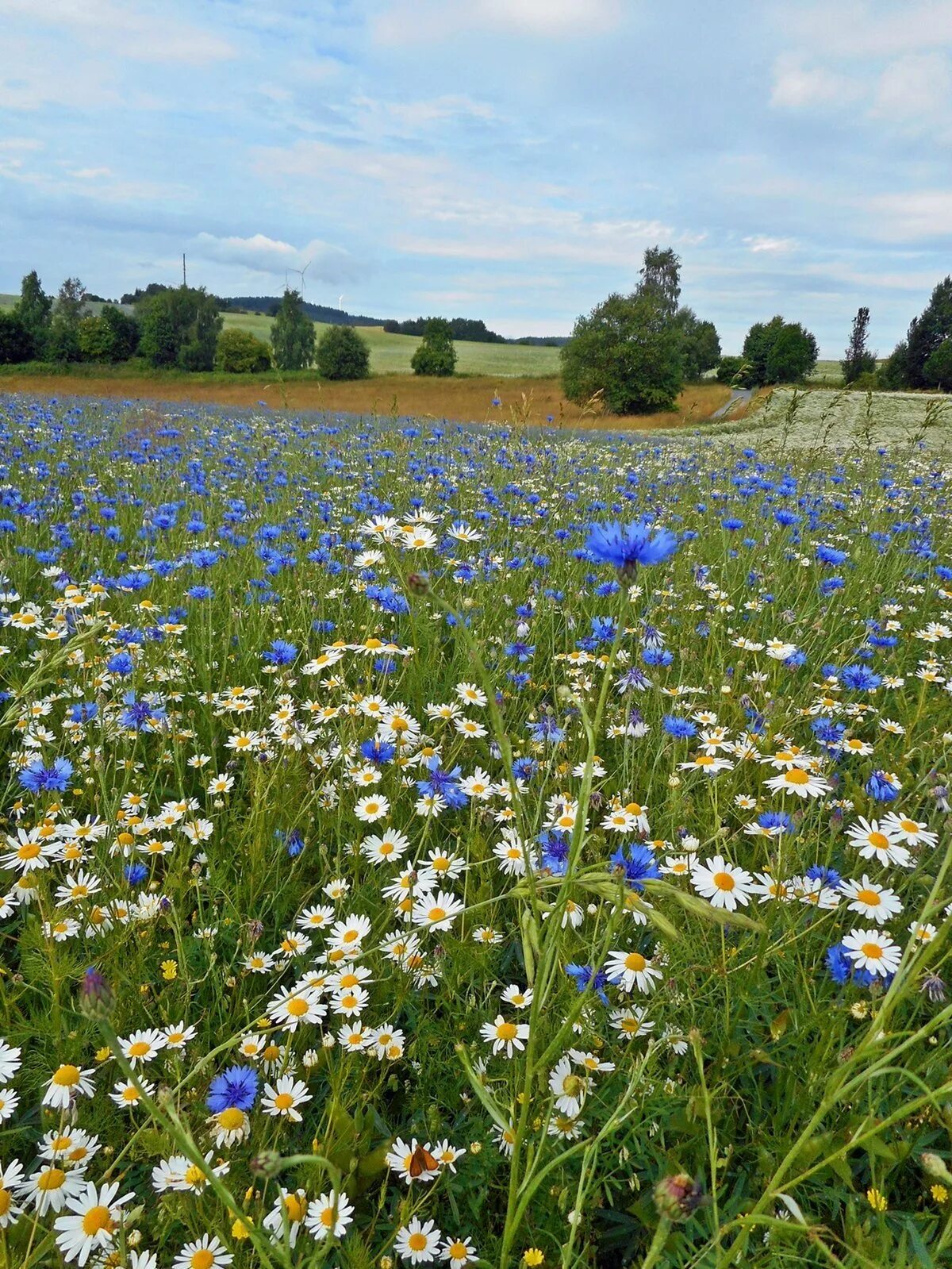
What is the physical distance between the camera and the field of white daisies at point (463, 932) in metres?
0.98

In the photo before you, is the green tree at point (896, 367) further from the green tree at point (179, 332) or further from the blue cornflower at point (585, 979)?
the blue cornflower at point (585, 979)

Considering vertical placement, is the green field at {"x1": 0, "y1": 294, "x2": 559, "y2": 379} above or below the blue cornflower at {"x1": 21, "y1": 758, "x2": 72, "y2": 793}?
above

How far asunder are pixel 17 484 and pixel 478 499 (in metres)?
2.90

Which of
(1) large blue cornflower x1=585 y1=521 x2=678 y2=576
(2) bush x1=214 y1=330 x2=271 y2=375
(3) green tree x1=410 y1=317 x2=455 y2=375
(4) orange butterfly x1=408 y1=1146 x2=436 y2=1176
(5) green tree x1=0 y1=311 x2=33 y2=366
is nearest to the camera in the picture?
(1) large blue cornflower x1=585 y1=521 x2=678 y2=576

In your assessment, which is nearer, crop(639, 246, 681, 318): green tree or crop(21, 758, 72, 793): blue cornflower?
crop(21, 758, 72, 793): blue cornflower

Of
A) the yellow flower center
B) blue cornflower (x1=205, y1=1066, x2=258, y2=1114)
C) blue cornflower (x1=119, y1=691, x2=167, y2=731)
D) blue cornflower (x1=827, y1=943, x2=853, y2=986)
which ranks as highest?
blue cornflower (x1=119, y1=691, x2=167, y2=731)

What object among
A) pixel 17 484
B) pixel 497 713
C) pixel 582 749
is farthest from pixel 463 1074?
pixel 17 484

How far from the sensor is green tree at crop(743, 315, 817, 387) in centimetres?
3956

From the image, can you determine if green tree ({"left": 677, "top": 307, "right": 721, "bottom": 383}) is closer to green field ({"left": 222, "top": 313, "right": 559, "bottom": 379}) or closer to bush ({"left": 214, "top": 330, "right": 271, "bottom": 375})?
green field ({"left": 222, "top": 313, "right": 559, "bottom": 379})

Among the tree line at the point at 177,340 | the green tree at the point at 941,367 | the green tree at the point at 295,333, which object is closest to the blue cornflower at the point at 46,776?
the green tree at the point at 295,333

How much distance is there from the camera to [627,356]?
3262cm

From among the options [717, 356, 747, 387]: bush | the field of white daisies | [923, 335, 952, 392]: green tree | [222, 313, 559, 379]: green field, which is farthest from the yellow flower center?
[923, 335, 952, 392]: green tree

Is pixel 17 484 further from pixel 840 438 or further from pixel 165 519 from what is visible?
pixel 840 438

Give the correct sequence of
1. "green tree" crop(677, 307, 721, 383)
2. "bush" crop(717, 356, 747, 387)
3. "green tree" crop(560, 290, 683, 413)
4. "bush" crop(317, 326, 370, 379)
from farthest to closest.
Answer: "green tree" crop(677, 307, 721, 383) < "bush" crop(317, 326, 370, 379) < "green tree" crop(560, 290, 683, 413) < "bush" crop(717, 356, 747, 387)
